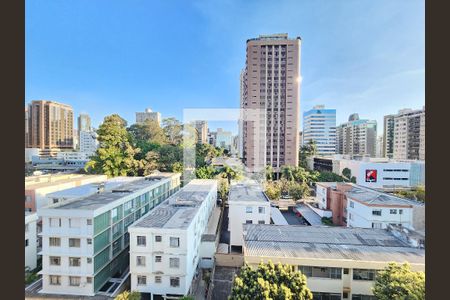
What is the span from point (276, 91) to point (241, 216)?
13.2m

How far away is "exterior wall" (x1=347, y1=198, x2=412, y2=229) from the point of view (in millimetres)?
6104

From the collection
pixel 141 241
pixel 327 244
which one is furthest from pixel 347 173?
pixel 141 241

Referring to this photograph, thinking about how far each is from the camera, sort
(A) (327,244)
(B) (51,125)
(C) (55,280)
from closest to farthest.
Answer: (A) (327,244) < (C) (55,280) < (B) (51,125)

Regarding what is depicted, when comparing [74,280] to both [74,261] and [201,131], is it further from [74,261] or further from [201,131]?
[201,131]

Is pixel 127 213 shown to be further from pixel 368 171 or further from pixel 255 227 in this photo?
pixel 368 171

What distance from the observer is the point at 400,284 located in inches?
126

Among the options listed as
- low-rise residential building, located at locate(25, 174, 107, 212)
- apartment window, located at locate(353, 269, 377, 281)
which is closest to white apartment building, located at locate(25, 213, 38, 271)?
low-rise residential building, located at locate(25, 174, 107, 212)

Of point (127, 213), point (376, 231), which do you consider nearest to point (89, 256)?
point (127, 213)

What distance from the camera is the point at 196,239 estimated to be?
585 centimetres

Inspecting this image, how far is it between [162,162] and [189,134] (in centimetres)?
265

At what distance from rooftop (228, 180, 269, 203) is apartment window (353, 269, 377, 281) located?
340 cm

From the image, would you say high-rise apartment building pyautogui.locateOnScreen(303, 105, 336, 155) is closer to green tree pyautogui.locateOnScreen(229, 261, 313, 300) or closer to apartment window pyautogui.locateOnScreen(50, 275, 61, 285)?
green tree pyautogui.locateOnScreen(229, 261, 313, 300)

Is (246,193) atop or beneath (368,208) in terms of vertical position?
atop

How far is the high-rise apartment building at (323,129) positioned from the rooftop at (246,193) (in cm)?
2090
